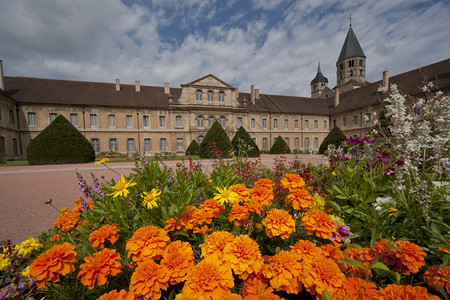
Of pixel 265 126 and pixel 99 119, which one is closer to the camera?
pixel 99 119

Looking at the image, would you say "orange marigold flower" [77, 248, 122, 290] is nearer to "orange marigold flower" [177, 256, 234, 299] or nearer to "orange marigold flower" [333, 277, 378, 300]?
"orange marigold flower" [177, 256, 234, 299]

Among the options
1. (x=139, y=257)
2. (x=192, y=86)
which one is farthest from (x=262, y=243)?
(x=192, y=86)

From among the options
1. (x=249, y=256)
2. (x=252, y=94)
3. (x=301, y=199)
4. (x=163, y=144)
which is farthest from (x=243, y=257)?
(x=252, y=94)

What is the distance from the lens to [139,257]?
1.08 m

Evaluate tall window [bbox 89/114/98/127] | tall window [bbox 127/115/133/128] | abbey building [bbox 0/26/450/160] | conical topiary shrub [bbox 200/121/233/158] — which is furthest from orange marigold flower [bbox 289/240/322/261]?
tall window [bbox 89/114/98/127]

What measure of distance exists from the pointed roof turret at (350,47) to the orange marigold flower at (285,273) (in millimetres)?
55569

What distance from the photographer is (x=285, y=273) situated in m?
0.98

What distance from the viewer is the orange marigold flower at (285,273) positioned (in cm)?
96

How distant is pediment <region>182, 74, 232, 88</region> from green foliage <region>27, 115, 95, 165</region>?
48.8 ft

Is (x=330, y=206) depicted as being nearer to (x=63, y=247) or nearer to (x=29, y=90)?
(x=63, y=247)

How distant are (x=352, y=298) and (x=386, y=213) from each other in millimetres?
1061

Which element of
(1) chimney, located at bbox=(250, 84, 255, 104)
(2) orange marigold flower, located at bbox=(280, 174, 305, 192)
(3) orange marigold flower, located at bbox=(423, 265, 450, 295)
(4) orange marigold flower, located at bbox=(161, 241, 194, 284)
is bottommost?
(3) orange marigold flower, located at bbox=(423, 265, 450, 295)

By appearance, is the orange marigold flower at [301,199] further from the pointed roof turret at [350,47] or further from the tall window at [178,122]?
the pointed roof turret at [350,47]

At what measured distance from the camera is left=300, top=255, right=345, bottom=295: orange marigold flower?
90 cm
